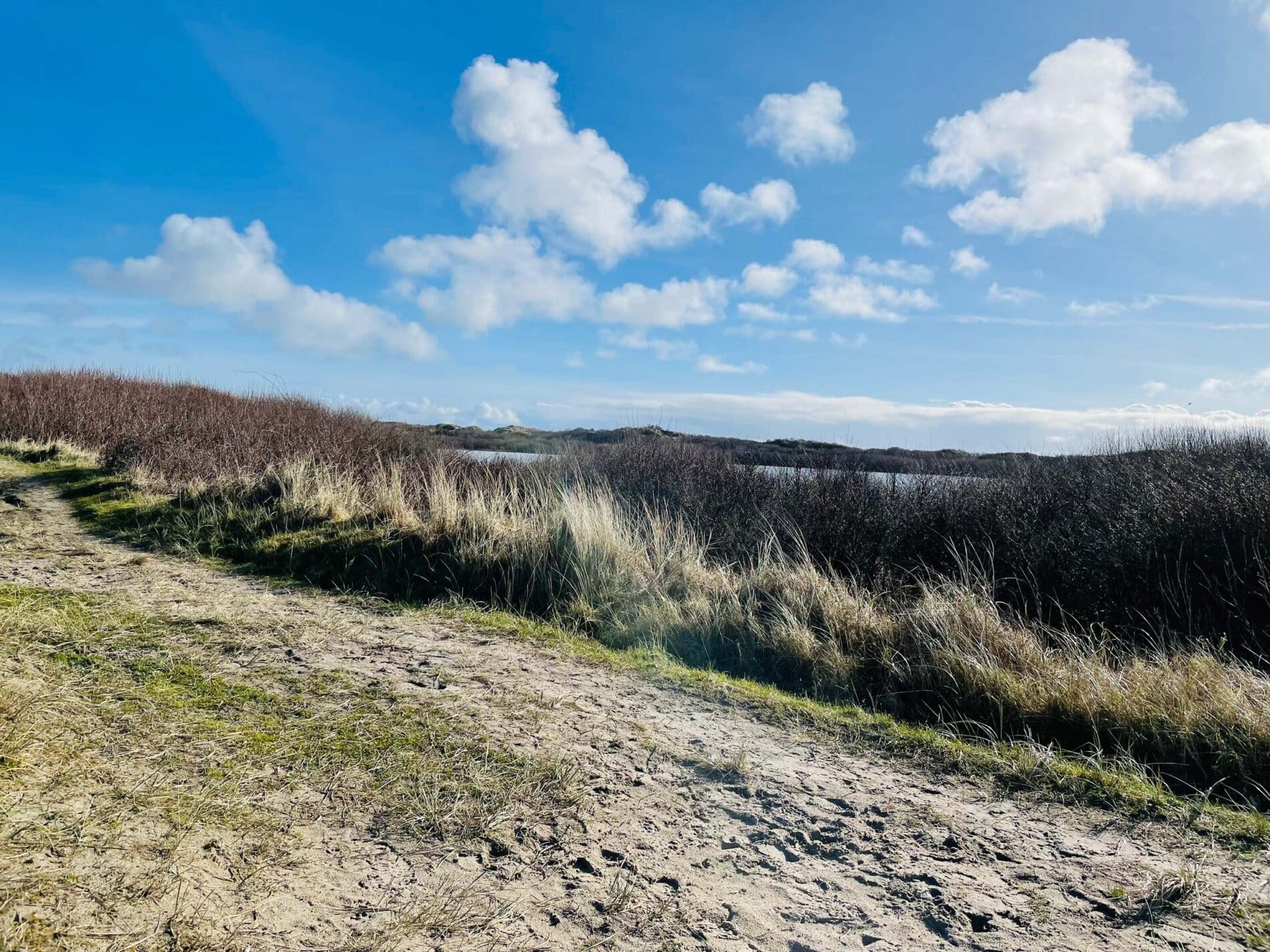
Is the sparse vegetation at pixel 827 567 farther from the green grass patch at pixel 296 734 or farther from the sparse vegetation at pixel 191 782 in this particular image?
the sparse vegetation at pixel 191 782

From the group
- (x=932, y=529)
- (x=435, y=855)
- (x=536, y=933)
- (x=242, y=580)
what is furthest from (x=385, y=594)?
(x=932, y=529)

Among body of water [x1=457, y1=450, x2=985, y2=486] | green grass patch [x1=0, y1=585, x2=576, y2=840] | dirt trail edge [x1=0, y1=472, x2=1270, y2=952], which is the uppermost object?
body of water [x1=457, y1=450, x2=985, y2=486]

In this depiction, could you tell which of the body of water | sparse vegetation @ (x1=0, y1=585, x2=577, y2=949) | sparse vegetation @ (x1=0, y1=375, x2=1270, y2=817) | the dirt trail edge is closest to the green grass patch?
sparse vegetation @ (x1=0, y1=585, x2=577, y2=949)

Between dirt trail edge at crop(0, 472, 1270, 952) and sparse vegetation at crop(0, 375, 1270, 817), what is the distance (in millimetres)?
1274

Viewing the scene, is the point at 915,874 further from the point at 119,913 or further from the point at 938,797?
the point at 119,913

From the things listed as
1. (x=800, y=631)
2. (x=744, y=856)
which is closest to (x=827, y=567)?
(x=800, y=631)

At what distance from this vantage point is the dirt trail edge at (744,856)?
2.18 meters

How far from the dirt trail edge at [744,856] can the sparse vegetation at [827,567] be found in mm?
1274

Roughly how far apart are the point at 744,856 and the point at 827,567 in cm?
592

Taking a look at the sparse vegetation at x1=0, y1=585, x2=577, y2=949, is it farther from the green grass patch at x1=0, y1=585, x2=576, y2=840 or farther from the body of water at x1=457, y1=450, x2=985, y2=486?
the body of water at x1=457, y1=450, x2=985, y2=486

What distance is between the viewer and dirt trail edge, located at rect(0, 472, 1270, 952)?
2.18 m

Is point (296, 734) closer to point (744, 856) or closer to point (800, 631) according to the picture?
point (744, 856)

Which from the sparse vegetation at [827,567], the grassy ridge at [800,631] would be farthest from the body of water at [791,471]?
the grassy ridge at [800,631]

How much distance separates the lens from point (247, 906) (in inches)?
78.6
